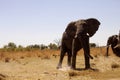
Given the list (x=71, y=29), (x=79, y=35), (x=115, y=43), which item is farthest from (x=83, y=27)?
(x=115, y=43)

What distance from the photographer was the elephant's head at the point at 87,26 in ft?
64.8

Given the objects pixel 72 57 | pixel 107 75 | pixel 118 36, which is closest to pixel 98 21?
pixel 72 57

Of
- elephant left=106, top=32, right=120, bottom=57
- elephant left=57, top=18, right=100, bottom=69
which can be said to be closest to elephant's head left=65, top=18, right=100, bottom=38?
elephant left=57, top=18, right=100, bottom=69

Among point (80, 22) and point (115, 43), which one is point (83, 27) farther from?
point (115, 43)

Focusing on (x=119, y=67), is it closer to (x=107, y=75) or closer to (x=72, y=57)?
(x=72, y=57)

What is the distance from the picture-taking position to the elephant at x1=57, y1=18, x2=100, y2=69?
19.7 m

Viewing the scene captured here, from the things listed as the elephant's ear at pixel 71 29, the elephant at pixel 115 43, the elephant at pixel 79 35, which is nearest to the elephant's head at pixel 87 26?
the elephant at pixel 79 35

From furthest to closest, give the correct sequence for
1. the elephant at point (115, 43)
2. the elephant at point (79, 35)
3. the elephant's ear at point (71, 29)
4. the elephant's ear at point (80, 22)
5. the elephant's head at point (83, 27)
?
the elephant's ear at point (71, 29) → the elephant's ear at point (80, 22) → the elephant's head at point (83, 27) → the elephant at point (79, 35) → the elephant at point (115, 43)

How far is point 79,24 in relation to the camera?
786 inches

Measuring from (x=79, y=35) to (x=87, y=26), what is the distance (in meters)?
0.95

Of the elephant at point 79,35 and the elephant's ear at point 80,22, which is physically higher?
the elephant's ear at point 80,22

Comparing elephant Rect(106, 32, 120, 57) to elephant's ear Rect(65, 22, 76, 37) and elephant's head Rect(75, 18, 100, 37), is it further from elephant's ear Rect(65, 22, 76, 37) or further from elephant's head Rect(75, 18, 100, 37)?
elephant's ear Rect(65, 22, 76, 37)

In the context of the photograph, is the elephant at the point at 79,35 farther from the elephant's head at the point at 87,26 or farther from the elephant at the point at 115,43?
the elephant at the point at 115,43

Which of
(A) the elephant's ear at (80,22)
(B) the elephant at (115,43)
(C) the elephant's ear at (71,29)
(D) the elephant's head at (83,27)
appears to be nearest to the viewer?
(B) the elephant at (115,43)
